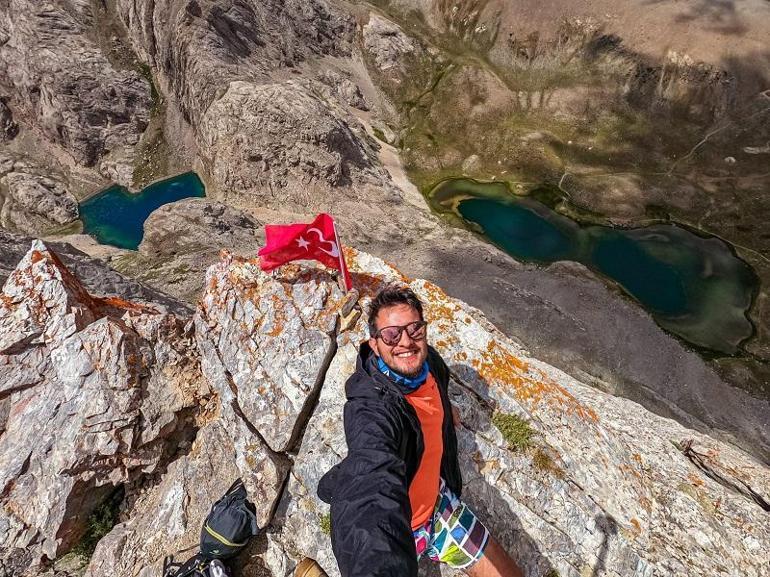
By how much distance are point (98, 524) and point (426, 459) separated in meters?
9.60

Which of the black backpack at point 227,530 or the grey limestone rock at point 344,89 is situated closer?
the black backpack at point 227,530

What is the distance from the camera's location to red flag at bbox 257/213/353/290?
11.9 meters

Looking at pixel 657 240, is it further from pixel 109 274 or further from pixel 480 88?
pixel 109 274

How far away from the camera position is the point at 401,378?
22.9 feet

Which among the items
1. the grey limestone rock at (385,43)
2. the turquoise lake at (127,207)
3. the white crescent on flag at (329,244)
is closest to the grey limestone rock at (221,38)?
the grey limestone rock at (385,43)

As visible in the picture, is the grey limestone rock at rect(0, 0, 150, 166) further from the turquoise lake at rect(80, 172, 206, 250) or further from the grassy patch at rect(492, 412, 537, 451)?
the grassy patch at rect(492, 412, 537, 451)

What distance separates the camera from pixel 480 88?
276 feet

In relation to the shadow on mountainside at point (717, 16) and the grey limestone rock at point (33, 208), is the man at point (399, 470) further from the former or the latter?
the shadow on mountainside at point (717, 16)

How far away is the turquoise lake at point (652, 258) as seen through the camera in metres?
44.2

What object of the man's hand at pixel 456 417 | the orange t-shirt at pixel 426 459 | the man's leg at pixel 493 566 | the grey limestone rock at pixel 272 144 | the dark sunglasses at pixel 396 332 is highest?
the dark sunglasses at pixel 396 332

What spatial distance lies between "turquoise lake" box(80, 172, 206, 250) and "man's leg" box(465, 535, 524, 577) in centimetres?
7034

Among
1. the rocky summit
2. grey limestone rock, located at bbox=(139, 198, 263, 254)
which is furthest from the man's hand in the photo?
grey limestone rock, located at bbox=(139, 198, 263, 254)

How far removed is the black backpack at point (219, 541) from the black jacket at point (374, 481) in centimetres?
412

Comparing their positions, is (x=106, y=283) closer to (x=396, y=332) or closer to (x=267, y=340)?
(x=267, y=340)
